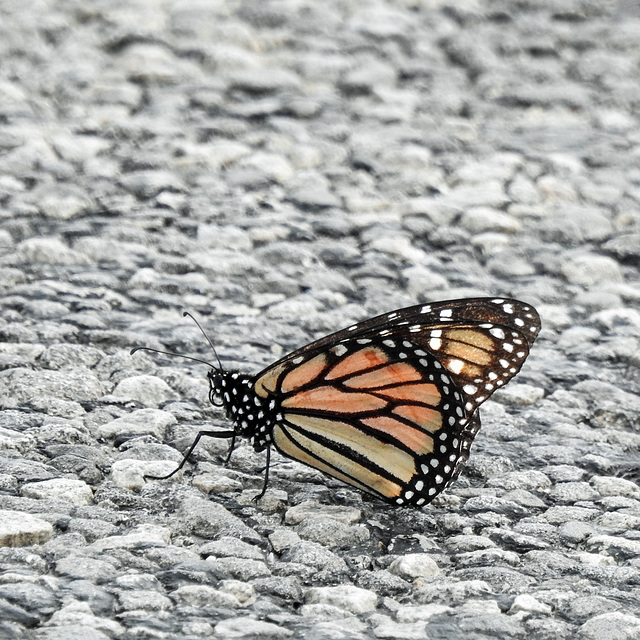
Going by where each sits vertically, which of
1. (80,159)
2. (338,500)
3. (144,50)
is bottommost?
(338,500)

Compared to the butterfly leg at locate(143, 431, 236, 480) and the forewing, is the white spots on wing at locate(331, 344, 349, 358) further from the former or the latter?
the butterfly leg at locate(143, 431, 236, 480)

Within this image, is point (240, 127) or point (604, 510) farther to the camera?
point (240, 127)

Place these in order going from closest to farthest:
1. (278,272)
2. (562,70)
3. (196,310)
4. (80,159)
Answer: (196,310) → (278,272) → (80,159) → (562,70)

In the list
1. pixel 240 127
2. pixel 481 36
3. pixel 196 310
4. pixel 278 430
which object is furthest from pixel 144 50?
pixel 278 430

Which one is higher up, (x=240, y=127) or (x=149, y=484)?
(x=240, y=127)

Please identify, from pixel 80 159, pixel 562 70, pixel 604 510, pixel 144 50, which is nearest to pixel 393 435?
pixel 604 510

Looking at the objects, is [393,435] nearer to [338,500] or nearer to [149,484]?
[338,500]

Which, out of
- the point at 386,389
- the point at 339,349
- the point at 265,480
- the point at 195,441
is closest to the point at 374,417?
the point at 386,389

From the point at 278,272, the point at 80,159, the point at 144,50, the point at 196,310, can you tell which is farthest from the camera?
the point at 144,50

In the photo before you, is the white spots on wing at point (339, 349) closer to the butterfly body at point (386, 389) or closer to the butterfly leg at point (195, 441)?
the butterfly body at point (386, 389)
